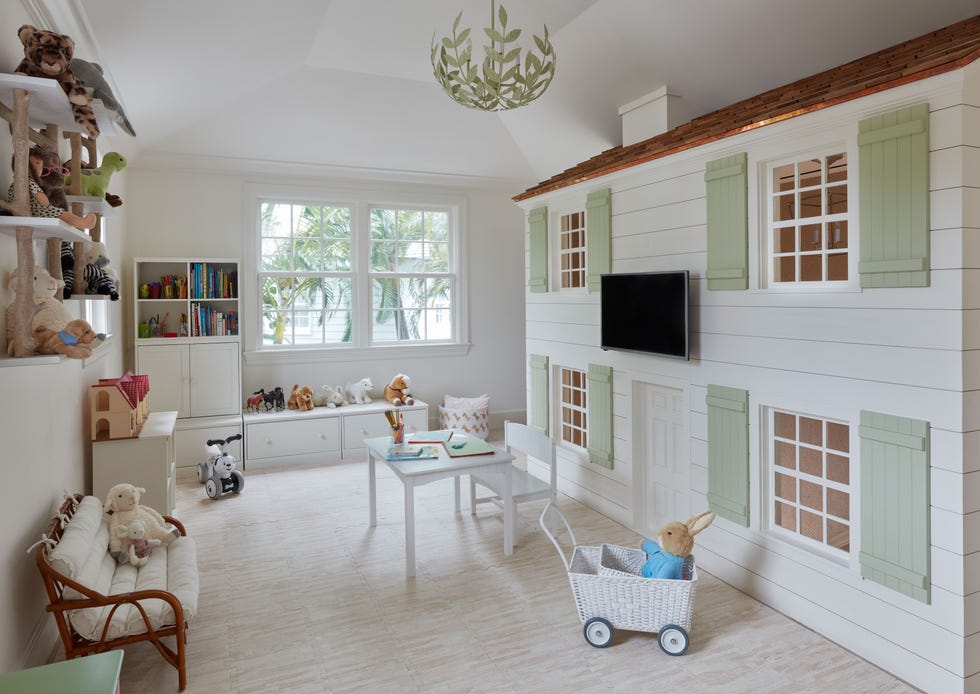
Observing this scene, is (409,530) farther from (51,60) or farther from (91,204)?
(51,60)

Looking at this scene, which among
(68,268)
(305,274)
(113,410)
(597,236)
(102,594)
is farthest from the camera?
(305,274)

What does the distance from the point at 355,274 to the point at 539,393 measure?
2801mm

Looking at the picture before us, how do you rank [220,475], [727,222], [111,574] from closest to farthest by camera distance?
1. [111,574]
2. [727,222]
3. [220,475]

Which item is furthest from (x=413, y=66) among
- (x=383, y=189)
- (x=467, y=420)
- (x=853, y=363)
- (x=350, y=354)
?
(x=853, y=363)

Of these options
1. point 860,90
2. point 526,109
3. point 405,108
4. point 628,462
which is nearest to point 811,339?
point 860,90

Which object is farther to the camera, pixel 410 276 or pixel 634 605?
pixel 410 276

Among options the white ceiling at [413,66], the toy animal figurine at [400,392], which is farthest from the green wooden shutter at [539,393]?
the white ceiling at [413,66]

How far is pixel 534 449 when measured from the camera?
4.92m

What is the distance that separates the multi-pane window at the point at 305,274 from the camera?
7.12m

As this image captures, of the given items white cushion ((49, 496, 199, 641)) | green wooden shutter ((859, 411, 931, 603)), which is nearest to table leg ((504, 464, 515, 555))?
white cushion ((49, 496, 199, 641))

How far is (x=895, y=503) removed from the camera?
289cm

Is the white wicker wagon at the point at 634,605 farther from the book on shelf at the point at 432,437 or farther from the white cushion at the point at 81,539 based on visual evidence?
the white cushion at the point at 81,539

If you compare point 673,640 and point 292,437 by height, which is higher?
point 292,437

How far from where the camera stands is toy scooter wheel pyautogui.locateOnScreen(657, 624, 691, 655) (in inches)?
122
